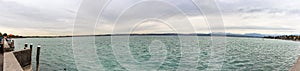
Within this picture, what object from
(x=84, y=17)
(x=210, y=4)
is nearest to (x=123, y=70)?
(x=84, y=17)

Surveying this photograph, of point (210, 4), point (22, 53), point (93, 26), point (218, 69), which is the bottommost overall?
point (218, 69)

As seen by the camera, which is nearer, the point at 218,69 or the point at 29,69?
the point at 29,69

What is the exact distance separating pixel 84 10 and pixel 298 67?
322 inches

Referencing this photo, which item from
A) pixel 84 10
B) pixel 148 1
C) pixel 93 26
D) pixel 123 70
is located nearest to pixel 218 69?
pixel 123 70

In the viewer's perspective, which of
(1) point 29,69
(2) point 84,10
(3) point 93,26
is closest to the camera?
(2) point 84,10

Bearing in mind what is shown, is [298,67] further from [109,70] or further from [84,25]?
[109,70]

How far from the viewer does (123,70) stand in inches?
777

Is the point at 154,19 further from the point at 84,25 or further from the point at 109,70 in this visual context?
the point at 109,70

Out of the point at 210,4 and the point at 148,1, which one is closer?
the point at 210,4

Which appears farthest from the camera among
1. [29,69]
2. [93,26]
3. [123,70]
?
[123,70]

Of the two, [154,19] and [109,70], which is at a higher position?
[154,19]

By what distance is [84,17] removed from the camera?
1056 centimetres

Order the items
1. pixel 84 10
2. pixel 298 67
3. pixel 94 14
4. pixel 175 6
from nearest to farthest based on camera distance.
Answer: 1. pixel 298 67
2. pixel 84 10
3. pixel 94 14
4. pixel 175 6

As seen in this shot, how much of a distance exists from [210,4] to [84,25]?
20.6ft
